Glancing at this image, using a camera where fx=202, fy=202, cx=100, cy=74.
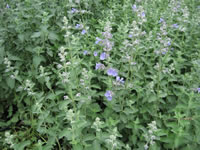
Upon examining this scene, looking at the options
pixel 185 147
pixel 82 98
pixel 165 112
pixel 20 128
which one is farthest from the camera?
pixel 20 128

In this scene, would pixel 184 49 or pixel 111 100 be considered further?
pixel 184 49

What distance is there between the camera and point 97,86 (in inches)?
128

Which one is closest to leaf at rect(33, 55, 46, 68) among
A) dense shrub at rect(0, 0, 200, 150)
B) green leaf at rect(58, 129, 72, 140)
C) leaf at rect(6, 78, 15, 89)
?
dense shrub at rect(0, 0, 200, 150)

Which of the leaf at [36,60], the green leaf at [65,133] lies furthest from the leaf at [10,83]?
the green leaf at [65,133]

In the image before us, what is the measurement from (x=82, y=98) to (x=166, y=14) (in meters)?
3.25

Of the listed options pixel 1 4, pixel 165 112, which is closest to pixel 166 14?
pixel 165 112

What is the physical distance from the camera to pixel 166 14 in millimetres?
4840

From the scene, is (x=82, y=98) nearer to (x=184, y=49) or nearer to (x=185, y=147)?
(x=185, y=147)

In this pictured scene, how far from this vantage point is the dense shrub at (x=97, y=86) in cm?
289

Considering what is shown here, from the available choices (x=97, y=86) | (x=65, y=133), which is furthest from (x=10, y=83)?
(x=65, y=133)

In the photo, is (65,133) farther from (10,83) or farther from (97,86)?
(10,83)

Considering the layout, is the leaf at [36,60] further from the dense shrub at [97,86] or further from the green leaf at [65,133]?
the green leaf at [65,133]

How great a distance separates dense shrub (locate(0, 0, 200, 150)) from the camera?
2.89m

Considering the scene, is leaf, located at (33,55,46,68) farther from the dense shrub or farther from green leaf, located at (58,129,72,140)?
green leaf, located at (58,129,72,140)
